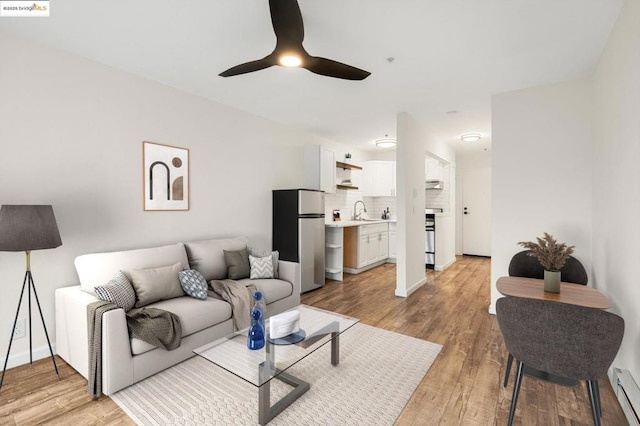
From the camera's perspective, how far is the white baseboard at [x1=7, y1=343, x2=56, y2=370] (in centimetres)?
243

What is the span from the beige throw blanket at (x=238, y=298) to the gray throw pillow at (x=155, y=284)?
37cm

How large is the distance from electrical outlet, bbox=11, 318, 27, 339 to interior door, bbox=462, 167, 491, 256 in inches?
332

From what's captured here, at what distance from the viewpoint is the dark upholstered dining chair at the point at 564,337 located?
1421 mm

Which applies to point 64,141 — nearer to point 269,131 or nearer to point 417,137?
point 269,131

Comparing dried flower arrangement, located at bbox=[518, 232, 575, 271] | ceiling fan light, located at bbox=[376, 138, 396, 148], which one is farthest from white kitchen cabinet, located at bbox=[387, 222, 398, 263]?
dried flower arrangement, located at bbox=[518, 232, 575, 271]

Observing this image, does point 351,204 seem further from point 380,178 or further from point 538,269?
point 538,269

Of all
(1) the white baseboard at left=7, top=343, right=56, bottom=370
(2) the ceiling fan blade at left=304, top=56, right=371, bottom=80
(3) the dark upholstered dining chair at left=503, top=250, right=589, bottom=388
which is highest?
(2) the ceiling fan blade at left=304, top=56, right=371, bottom=80

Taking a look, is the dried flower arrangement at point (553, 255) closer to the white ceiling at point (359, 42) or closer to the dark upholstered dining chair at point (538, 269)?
the dark upholstered dining chair at point (538, 269)

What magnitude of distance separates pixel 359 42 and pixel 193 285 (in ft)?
8.36

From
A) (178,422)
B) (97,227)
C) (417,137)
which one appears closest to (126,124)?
(97,227)

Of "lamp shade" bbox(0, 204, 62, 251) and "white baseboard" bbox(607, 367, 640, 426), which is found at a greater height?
"lamp shade" bbox(0, 204, 62, 251)

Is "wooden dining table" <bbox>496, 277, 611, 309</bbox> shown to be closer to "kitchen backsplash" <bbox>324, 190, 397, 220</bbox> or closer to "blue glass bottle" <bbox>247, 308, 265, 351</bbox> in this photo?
"blue glass bottle" <bbox>247, 308, 265, 351</bbox>

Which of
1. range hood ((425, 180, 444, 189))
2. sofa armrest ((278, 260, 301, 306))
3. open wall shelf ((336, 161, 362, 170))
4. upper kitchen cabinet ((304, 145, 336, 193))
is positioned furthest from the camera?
range hood ((425, 180, 444, 189))

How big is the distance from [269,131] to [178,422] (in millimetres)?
3802
